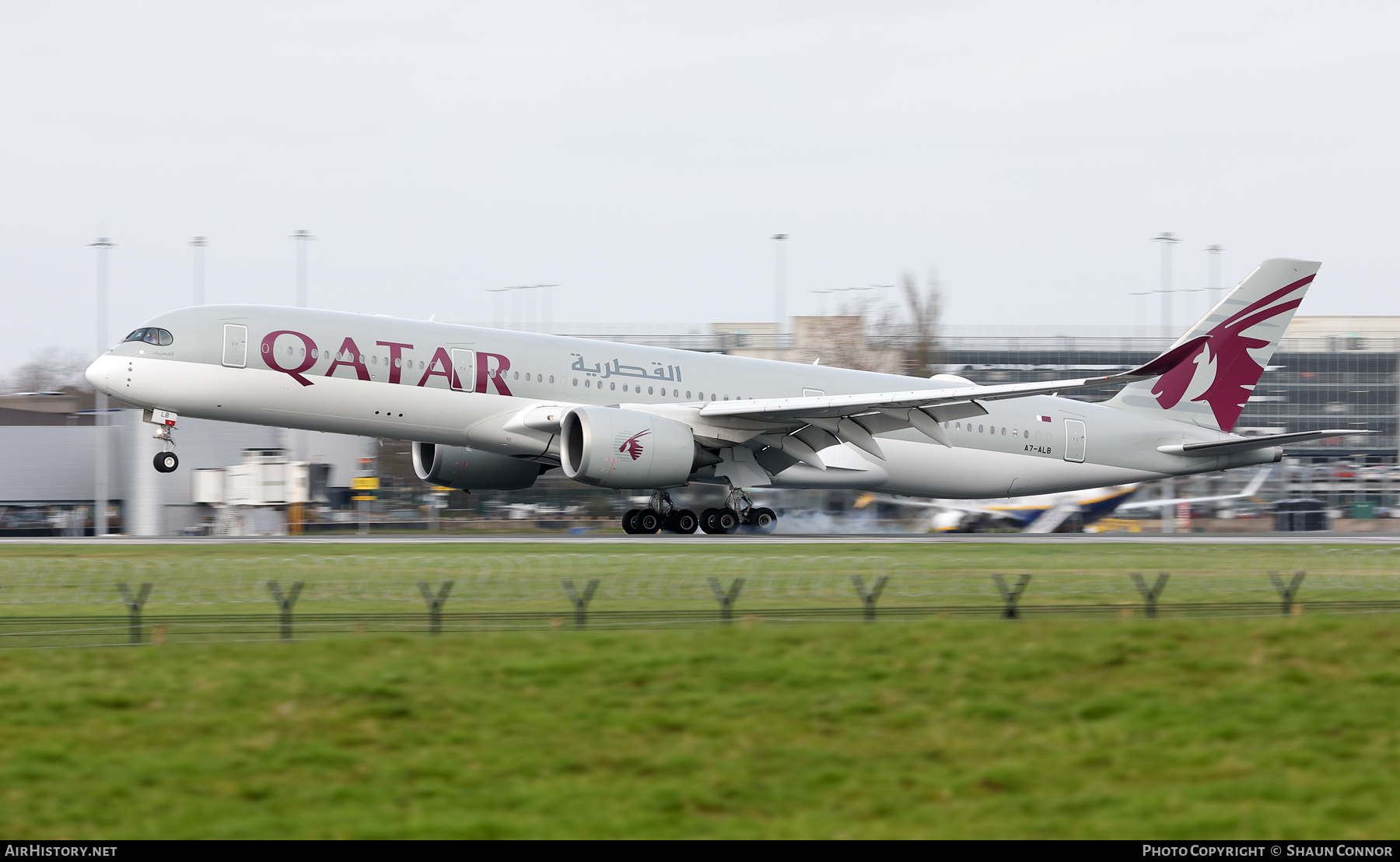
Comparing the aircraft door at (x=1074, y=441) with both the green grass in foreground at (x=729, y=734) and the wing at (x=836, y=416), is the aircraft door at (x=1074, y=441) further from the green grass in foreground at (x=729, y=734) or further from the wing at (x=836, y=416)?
the green grass in foreground at (x=729, y=734)

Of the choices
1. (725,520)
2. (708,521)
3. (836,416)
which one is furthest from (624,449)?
(836,416)

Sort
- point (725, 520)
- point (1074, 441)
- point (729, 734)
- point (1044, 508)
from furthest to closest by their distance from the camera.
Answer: point (1044, 508), point (1074, 441), point (725, 520), point (729, 734)

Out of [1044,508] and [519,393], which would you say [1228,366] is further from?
[519,393]

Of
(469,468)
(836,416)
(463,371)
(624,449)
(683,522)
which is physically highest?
(463,371)

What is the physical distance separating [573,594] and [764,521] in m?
20.0

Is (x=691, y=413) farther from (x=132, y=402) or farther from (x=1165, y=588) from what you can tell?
(x=1165, y=588)

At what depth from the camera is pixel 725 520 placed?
36469 mm

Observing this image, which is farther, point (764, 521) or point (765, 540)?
point (764, 521)

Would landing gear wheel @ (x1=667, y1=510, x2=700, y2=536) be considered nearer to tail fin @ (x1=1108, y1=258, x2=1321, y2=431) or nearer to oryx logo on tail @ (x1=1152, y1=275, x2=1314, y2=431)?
tail fin @ (x1=1108, y1=258, x2=1321, y2=431)

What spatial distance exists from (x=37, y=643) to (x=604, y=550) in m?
13.9

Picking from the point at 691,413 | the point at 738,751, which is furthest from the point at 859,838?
the point at 691,413

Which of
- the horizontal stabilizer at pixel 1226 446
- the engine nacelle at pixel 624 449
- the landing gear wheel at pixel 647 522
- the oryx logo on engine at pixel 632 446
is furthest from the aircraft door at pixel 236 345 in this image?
the horizontal stabilizer at pixel 1226 446

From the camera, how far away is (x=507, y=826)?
11148mm

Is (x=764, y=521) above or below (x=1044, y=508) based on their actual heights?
above
